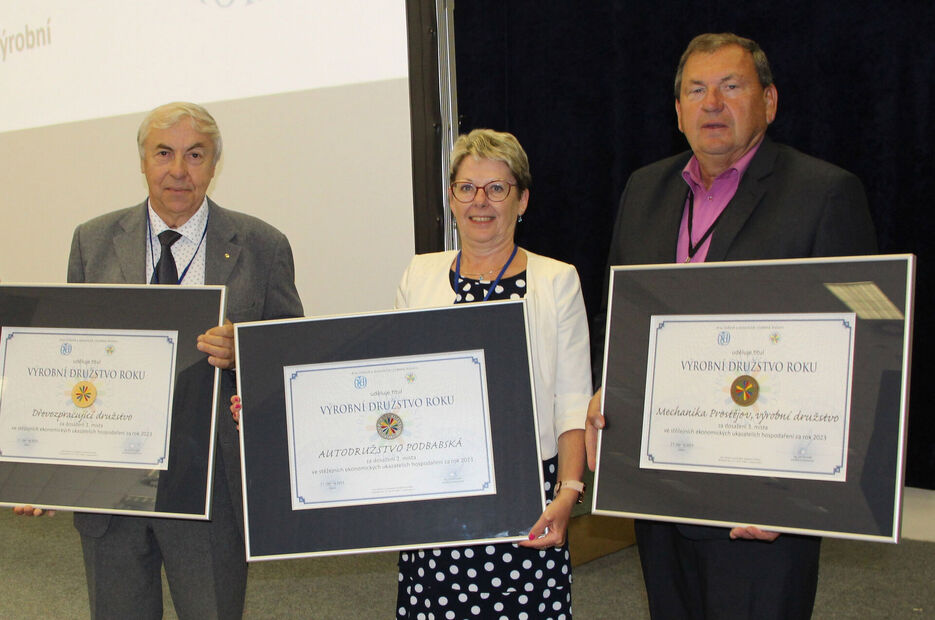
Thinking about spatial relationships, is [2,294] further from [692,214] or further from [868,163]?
[868,163]

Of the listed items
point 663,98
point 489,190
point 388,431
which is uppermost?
point 663,98

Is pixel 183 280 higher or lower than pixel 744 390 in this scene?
higher

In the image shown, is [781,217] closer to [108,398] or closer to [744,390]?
[744,390]

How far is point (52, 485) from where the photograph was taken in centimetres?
198

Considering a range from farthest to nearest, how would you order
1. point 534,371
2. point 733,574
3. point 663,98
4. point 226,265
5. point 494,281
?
point 663,98 → point 226,265 → point 494,281 → point 534,371 → point 733,574

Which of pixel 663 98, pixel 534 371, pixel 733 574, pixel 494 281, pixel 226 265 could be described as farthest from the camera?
pixel 663 98

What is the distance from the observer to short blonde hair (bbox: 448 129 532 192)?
2.01 metres

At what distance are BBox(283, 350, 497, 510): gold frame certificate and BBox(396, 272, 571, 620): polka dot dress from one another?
26 centimetres

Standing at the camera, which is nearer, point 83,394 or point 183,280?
point 83,394

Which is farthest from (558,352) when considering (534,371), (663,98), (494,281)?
(663,98)

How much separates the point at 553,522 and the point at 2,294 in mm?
1464

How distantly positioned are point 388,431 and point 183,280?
2.44 ft

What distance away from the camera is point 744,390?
1.67 m

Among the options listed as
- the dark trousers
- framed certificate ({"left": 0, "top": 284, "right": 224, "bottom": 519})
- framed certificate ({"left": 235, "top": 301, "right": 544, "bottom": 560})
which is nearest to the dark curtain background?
the dark trousers
